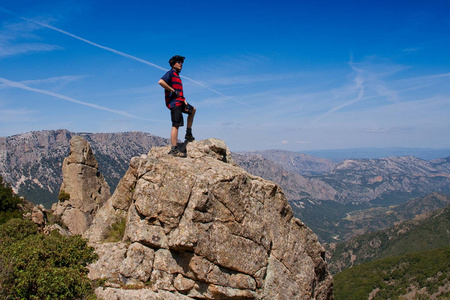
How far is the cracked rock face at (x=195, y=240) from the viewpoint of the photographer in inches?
593

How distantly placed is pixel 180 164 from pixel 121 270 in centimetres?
627

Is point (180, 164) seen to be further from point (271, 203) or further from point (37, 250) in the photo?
point (37, 250)

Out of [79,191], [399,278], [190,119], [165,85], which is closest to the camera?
[165,85]

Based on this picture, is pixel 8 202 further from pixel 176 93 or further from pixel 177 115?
pixel 176 93

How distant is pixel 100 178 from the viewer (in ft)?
162

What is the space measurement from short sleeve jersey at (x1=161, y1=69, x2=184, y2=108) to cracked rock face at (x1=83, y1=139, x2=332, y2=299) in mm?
3405

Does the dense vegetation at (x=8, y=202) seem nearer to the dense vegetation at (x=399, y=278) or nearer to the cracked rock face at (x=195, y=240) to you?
the cracked rock face at (x=195, y=240)

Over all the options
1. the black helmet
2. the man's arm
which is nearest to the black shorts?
the man's arm

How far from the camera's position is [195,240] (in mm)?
15070

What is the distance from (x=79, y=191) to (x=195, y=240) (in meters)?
36.8

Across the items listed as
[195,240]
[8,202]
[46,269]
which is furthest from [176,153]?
[8,202]

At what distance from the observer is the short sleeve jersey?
17.6m

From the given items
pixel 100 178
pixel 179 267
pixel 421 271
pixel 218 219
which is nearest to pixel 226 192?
pixel 218 219

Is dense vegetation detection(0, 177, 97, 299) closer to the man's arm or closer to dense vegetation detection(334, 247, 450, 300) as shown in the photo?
the man's arm
